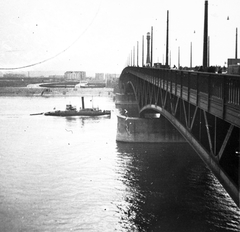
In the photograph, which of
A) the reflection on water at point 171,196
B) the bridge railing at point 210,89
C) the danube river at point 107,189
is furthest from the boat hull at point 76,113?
the bridge railing at point 210,89

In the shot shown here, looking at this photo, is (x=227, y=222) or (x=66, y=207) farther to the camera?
(x=66, y=207)

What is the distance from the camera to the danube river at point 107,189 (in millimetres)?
23828

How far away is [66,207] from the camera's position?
26188 millimetres

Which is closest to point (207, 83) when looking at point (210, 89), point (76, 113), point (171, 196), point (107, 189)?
point (210, 89)

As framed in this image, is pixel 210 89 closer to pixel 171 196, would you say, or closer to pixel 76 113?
pixel 171 196

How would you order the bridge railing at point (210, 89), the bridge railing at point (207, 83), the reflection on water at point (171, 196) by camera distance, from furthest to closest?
the reflection on water at point (171, 196), the bridge railing at point (207, 83), the bridge railing at point (210, 89)

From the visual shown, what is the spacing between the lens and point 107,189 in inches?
1207

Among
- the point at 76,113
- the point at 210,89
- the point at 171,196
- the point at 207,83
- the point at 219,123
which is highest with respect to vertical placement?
the point at 207,83

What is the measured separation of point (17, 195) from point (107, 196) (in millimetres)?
5832

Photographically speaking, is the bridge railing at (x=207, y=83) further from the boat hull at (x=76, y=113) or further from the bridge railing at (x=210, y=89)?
the boat hull at (x=76, y=113)

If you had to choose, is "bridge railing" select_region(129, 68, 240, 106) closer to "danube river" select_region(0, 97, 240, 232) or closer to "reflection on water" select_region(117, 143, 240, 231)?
"reflection on water" select_region(117, 143, 240, 231)

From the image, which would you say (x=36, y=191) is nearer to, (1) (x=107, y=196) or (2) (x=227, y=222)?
(1) (x=107, y=196)

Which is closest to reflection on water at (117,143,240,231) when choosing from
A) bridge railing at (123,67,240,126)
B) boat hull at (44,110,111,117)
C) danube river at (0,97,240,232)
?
danube river at (0,97,240,232)

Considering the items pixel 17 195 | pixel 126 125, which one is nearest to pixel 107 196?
pixel 17 195
